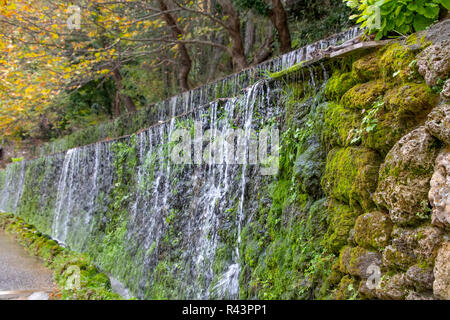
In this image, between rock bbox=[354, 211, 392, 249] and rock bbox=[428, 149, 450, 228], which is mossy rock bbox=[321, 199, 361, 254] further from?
rock bbox=[428, 149, 450, 228]

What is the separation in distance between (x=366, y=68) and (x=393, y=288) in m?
1.68

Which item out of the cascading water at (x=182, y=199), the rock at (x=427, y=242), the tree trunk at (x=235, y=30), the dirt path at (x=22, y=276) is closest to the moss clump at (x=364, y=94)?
the cascading water at (x=182, y=199)

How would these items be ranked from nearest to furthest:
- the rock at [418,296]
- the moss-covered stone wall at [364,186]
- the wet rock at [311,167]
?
the rock at [418,296] → the moss-covered stone wall at [364,186] → the wet rock at [311,167]

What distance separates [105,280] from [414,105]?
533cm

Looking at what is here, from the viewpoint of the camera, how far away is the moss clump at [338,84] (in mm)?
3088

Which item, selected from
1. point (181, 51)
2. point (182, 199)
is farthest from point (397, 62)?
point (181, 51)

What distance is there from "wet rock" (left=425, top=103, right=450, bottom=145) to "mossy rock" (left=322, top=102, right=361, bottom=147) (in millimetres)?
658

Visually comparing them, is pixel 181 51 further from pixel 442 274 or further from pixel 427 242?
pixel 442 274

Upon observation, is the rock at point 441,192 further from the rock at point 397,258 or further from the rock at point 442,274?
the rock at point 397,258

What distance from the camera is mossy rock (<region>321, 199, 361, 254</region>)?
2748 millimetres

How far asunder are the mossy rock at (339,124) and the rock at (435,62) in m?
0.61

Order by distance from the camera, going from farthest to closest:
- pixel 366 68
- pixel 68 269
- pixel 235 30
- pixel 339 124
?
pixel 235 30 → pixel 68 269 → pixel 339 124 → pixel 366 68

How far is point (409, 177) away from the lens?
228 cm
